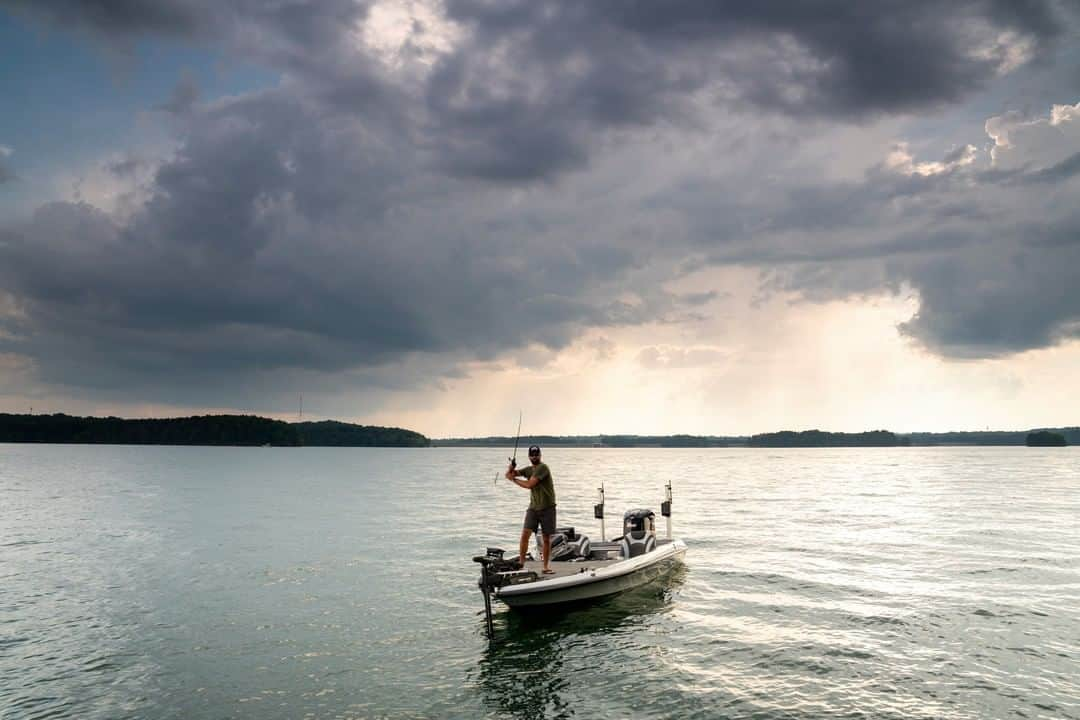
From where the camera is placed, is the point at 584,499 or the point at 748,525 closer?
the point at 748,525

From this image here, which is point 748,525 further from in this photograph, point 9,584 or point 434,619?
point 9,584

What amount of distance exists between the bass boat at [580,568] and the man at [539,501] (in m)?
0.67

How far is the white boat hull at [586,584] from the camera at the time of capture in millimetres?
16938

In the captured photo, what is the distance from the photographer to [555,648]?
16.1 m

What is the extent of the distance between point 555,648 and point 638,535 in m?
7.34

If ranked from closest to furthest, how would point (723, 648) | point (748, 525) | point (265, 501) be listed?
point (723, 648), point (748, 525), point (265, 501)

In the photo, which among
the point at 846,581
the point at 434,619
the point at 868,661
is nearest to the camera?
the point at 868,661

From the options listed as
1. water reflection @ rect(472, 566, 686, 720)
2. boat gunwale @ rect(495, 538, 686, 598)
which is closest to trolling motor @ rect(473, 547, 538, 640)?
boat gunwale @ rect(495, 538, 686, 598)

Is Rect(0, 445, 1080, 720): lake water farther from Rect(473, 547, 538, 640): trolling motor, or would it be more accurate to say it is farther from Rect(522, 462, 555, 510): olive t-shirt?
Rect(522, 462, 555, 510): olive t-shirt

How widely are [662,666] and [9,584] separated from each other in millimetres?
22647

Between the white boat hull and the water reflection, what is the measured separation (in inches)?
19.5

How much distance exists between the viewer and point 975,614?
1900 cm

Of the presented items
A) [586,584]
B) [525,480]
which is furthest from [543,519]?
[586,584]

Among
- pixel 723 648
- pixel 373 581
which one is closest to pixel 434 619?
pixel 373 581
